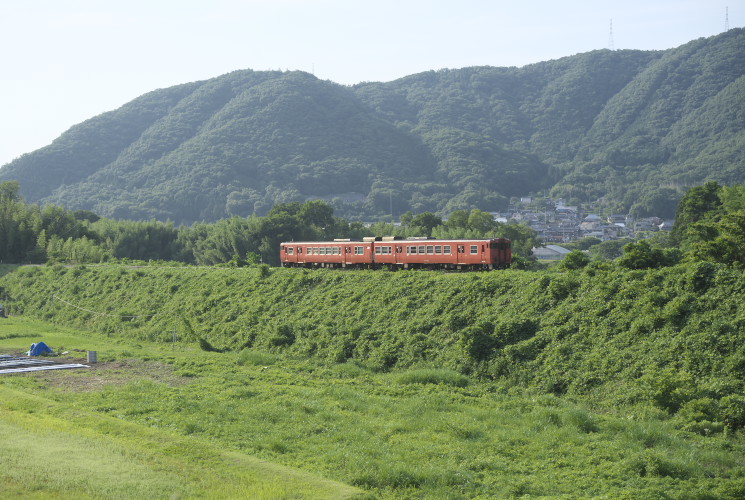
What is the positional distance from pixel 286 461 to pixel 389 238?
21811mm

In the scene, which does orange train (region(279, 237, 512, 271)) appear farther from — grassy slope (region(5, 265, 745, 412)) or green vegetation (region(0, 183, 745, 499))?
green vegetation (region(0, 183, 745, 499))

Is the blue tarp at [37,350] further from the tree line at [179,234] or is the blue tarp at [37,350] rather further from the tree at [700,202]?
the tree at [700,202]

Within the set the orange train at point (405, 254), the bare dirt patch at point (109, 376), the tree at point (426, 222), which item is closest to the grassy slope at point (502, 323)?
the orange train at point (405, 254)

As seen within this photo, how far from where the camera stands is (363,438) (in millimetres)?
15469

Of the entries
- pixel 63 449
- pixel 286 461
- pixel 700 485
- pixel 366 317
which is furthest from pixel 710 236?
pixel 63 449

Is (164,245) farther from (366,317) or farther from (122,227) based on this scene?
(366,317)

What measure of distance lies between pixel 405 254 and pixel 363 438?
17.7 m

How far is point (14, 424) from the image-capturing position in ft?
50.8

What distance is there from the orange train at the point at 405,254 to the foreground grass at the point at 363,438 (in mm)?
8654

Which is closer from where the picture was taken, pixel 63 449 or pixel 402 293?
pixel 63 449

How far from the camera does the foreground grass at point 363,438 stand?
12.5 m

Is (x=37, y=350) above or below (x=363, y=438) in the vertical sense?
above

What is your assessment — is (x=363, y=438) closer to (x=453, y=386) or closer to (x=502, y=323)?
(x=453, y=386)

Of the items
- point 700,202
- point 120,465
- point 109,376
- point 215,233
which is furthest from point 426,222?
point 120,465
